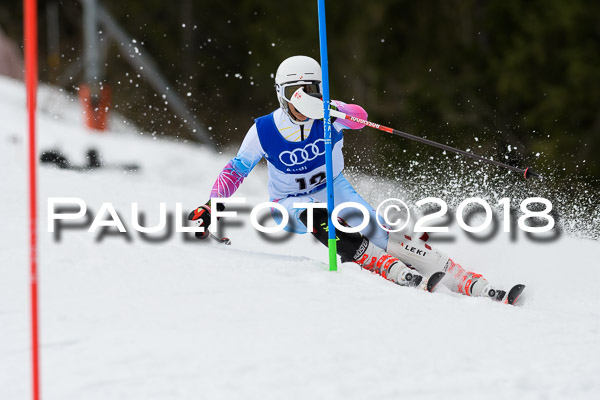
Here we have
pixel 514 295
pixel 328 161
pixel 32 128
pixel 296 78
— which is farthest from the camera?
pixel 296 78

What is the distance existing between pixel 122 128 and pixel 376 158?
352 inches

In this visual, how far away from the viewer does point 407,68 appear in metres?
20.2

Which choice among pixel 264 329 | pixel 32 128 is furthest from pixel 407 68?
pixel 32 128

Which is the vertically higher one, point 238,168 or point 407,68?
point 407,68

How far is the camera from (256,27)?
26.4 m

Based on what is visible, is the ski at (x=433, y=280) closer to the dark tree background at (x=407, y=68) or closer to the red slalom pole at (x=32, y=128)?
the red slalom pole at (x=32, y=128)

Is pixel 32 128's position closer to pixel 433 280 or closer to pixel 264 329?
pixel 264 329

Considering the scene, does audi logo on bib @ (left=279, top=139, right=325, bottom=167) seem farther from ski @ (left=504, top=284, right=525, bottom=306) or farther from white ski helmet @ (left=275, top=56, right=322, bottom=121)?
ski @ (left=504, top=284, right=525, bottom=306)

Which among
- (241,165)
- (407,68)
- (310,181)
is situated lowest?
(310,181)

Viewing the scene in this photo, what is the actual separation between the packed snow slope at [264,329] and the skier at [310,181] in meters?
0.27

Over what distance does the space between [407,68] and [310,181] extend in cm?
1586

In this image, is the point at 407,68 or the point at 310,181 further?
the point at 407,68

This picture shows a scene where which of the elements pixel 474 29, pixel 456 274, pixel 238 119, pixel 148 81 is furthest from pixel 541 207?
pixel 148 81

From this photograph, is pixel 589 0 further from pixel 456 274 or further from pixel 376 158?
pixel 456 274
